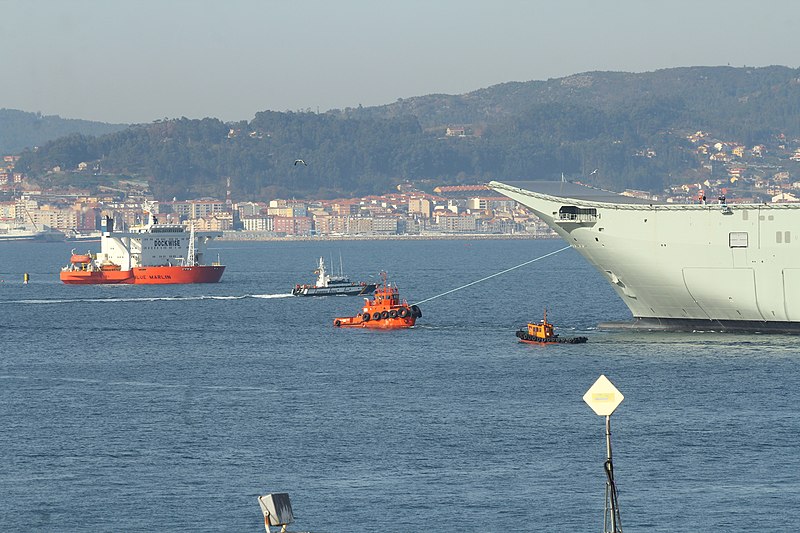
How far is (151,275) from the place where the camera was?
→ 123750mm

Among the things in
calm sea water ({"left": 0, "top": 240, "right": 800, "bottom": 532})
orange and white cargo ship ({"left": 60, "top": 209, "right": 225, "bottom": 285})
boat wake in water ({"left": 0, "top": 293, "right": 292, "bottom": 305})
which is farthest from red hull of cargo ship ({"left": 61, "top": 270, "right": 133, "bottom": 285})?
calm sea water ({"left": 0, "top": 240, "right": 800, "bottom": 532})

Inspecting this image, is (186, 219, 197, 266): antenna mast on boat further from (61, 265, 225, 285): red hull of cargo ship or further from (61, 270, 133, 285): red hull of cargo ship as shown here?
(61, 270, 133, 285): red hull of cargo ship

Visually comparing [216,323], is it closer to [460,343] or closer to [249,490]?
[460,343]

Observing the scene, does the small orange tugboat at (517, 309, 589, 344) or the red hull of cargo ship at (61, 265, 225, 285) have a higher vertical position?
the red hull of cargo ship at (61, 265, 225, 285)

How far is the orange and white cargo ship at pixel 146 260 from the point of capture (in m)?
124

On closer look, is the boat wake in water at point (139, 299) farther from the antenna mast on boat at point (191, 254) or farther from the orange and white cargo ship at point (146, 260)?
the antenna mast on boat at point (191, 254)

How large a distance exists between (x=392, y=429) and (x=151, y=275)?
274ft

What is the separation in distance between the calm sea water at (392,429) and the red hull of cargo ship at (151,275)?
45.0 m

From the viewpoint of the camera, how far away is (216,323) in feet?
268

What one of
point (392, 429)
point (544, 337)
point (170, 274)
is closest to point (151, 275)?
point (170, 274)

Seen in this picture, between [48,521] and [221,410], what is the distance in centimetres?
1474

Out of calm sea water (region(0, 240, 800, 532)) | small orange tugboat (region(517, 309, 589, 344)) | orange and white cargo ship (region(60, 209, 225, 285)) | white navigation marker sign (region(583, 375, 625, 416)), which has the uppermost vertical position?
orange and white cargo ship (region(60, 209, 225, 285))

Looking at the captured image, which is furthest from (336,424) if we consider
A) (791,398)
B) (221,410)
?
(791,398)

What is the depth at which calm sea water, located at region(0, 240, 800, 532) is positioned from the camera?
3353 cm
